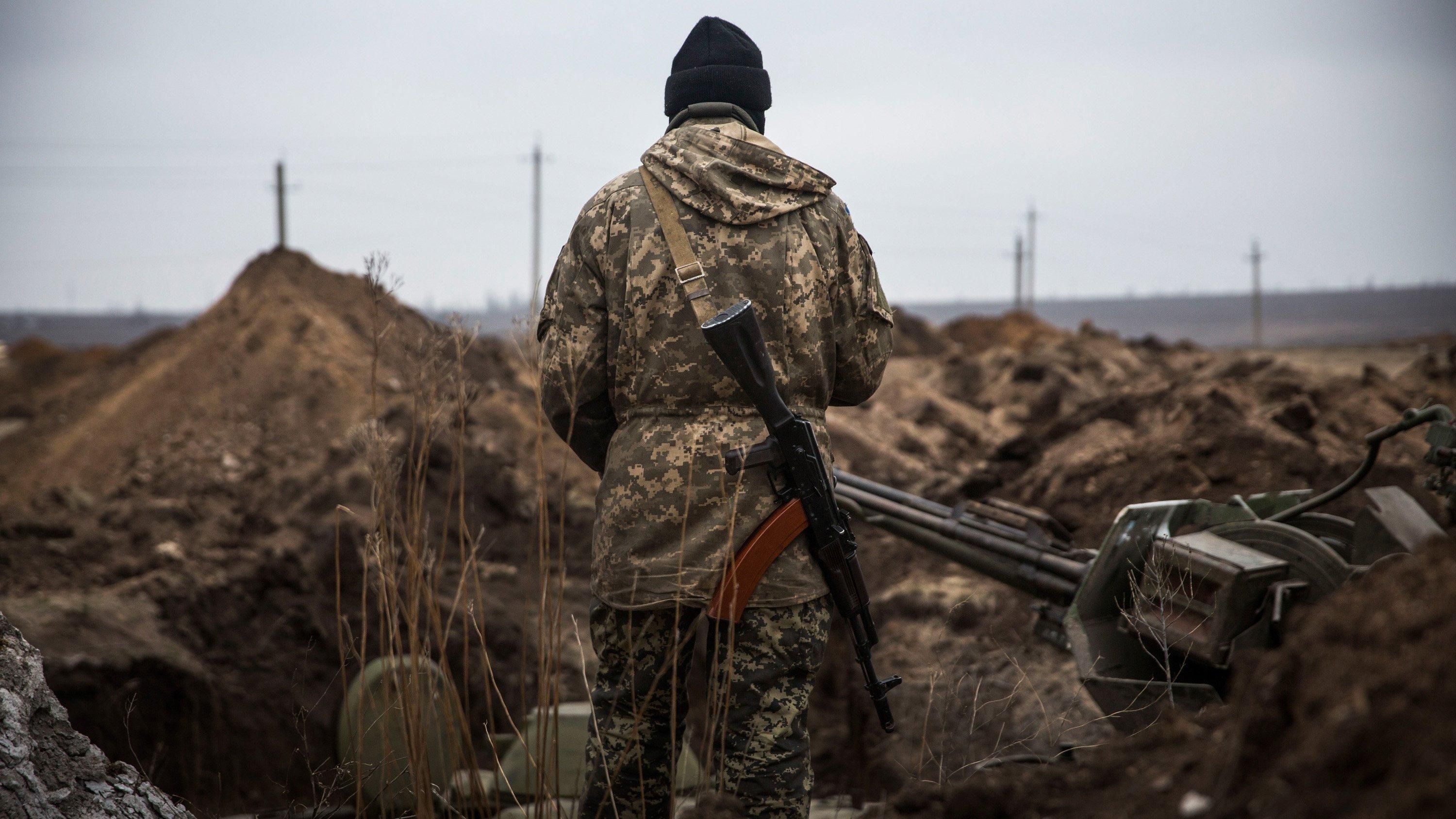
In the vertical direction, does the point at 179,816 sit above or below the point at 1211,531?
below

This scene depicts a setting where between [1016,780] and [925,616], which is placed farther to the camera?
[925,616]

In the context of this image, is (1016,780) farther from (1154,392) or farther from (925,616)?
(1154,392)

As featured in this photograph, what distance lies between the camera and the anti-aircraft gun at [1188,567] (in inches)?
104

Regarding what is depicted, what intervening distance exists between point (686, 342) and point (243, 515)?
5619mm

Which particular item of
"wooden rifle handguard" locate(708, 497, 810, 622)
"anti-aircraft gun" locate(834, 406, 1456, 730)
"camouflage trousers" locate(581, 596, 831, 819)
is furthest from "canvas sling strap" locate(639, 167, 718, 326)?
"anti-aircraft gun" locate(834, 406, 1456, 730)

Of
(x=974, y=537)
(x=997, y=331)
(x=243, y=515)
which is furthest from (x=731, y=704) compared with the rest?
(x=997, y=331)

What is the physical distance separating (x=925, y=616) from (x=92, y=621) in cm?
390

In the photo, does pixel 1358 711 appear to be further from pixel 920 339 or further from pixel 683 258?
pixel 920 339

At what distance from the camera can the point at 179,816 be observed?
1801mm

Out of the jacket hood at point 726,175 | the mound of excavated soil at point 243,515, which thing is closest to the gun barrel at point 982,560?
the mound of excavated soil at point 243,515

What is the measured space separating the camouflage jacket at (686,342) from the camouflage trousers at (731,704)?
0.22ft

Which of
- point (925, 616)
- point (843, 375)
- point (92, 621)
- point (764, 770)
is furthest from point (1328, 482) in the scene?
point (92, 621)

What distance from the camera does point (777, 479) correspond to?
2090mm

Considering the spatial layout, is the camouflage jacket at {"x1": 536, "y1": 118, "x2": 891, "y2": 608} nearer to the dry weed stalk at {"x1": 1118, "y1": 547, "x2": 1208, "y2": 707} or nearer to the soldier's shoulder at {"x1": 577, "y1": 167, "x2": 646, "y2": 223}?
the soldier's shoulder at {"x1": 577, "y1": 167, "x2": 646, "y2": 223}
